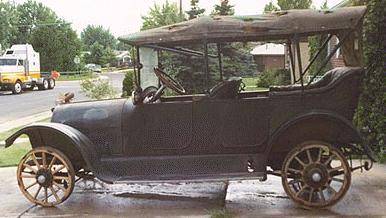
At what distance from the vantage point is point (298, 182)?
5910 millimetres

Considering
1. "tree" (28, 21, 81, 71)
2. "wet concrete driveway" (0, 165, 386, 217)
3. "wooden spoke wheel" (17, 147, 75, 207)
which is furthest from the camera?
"tree" (28, 21, 81, 71)

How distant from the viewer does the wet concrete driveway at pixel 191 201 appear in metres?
5.81

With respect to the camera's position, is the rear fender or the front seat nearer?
the rear fender

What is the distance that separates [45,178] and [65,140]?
48 centimetres

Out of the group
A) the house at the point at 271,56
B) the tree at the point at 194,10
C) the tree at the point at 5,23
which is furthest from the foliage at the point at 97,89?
the tree at the point at 5,23

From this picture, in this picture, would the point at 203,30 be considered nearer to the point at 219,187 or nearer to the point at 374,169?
the point at 219,187

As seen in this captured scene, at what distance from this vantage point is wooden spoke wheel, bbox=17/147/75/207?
6098 mm

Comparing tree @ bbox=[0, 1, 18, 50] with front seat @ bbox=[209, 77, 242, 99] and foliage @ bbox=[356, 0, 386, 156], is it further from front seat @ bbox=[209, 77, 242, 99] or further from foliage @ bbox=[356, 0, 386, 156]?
front seat @ bbox=[209, 77, 242, 99]

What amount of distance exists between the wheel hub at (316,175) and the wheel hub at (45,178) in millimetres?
2857

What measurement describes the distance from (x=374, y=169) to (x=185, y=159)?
3.21 m

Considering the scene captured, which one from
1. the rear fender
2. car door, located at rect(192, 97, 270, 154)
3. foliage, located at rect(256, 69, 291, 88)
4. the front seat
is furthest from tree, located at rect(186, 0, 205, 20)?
the rear fender

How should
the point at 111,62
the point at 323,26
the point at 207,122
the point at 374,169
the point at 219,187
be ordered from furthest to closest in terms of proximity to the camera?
1. the point at 111,62
2. the point at 374,169
3. the point at 219,187
4. the point at 207,122
5. the point at 323,26

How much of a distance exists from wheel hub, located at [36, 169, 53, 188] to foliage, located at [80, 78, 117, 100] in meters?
9.99

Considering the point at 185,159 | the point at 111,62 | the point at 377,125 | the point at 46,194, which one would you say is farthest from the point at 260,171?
the point at 111,62
